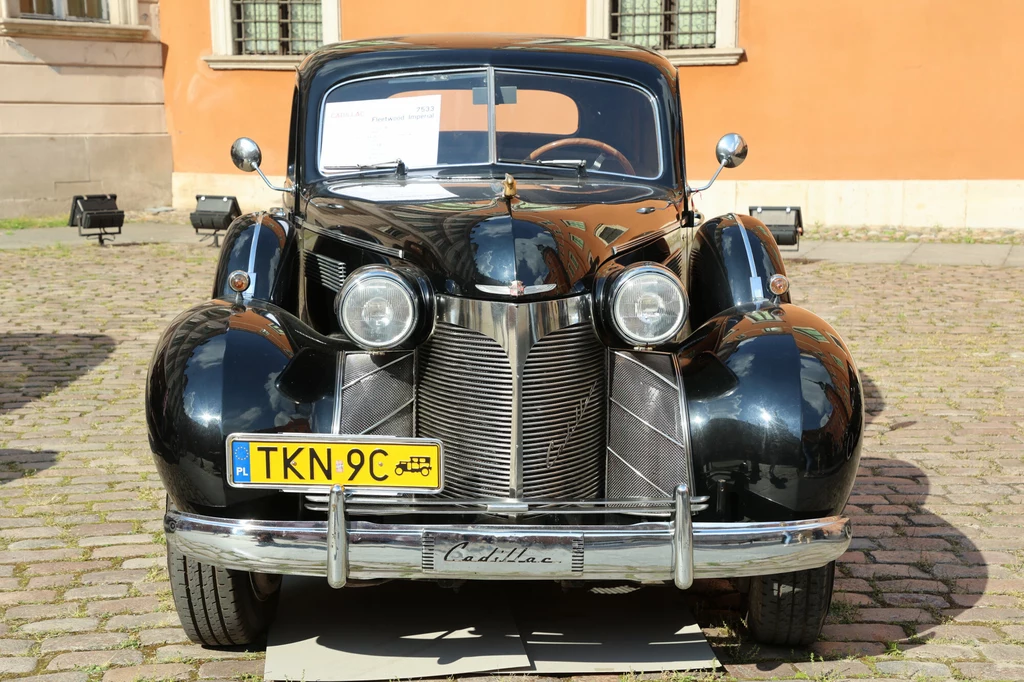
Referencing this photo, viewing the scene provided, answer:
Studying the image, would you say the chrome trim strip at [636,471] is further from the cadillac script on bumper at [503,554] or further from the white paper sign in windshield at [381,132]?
the white paper sign in windshield at [381,132]

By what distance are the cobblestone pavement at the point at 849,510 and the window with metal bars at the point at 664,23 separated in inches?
254

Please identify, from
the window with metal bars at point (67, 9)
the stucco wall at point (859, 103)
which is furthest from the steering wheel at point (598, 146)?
the window with metal bars at point (67, 9)

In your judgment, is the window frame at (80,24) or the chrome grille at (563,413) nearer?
the chrome grille at (563,413)

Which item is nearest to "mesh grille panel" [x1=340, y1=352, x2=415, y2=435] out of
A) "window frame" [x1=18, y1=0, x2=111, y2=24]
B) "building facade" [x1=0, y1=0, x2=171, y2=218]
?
Answer: "building facade" [x1=0, y1=0, x2=171, y2=218]

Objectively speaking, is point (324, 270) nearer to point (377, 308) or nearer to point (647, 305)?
point (377, 308)

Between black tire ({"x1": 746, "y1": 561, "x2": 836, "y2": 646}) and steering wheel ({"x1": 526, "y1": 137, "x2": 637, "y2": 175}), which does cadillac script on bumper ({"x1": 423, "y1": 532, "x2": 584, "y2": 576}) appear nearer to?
black tire ({"x1": 746, "y1": 561, "x2": 836, "y2": 646})

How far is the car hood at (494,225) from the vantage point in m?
3.21

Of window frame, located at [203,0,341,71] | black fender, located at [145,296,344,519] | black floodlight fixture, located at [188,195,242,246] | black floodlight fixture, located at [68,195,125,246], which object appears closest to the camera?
black fender, located at [145,296,344,519]

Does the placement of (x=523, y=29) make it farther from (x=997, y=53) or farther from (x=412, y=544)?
(x=412, y=544)

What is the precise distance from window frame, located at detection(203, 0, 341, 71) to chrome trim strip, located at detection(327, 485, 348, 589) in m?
13.4

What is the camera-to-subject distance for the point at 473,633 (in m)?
3.63

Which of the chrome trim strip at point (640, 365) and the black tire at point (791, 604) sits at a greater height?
the chrome trim strip at point (640, 365)

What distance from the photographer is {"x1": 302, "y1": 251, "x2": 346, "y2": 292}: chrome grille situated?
12.5 ft

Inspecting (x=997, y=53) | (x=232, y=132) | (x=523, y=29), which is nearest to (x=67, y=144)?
(x=232, y=132)
